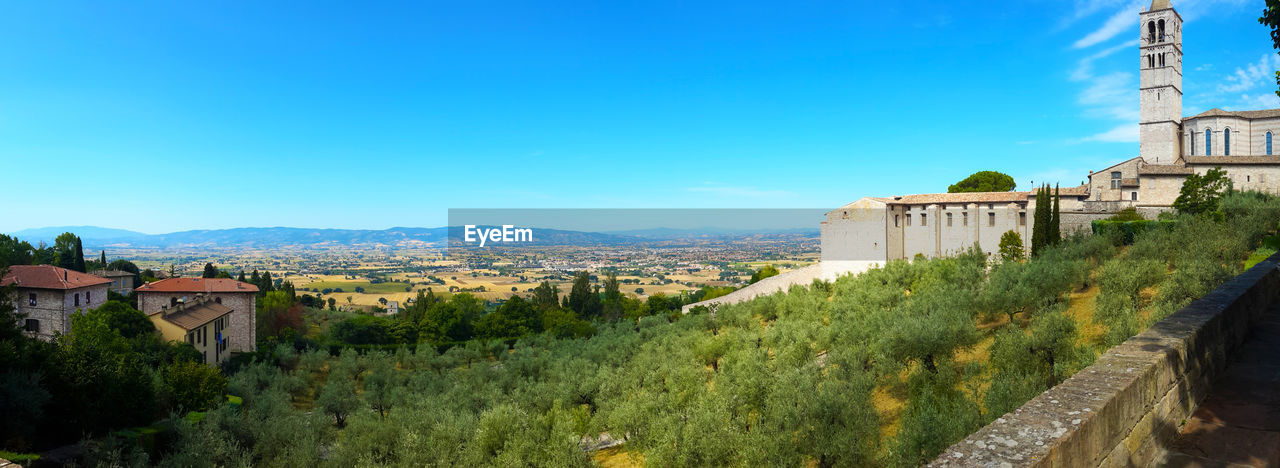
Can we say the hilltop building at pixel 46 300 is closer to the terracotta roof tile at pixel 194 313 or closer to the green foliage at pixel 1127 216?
the terracotta roof tile at pixel 194 313

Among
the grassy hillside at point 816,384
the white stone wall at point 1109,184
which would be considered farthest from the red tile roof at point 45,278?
the white stone wall at point 1109,184

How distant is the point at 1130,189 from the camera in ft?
108

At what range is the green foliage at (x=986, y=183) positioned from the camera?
4325cm

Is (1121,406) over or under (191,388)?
over

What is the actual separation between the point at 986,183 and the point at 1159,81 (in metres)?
13.7

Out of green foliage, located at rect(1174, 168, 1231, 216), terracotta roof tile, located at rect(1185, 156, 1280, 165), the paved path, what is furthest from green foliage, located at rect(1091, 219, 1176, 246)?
the paved path

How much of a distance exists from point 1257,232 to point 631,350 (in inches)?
711

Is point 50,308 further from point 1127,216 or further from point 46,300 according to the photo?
point 1127,216

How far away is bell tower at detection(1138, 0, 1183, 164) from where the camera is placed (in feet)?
139

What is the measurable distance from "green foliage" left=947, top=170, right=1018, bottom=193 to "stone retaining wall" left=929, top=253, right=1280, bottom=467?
1693 inches

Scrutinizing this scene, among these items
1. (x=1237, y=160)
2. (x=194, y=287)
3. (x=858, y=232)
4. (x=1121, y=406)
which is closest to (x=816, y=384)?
(x=1121, y=406)

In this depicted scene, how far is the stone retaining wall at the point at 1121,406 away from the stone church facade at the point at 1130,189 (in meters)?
27.2

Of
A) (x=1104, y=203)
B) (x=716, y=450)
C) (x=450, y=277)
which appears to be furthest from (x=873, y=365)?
(x=450, y=277)

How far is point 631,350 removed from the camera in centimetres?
2139
